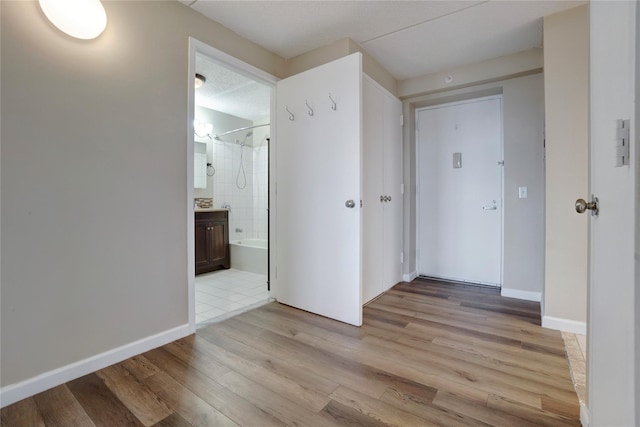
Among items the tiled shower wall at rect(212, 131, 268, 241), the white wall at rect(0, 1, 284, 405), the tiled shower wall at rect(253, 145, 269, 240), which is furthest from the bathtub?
the white wall at rect(0, 1, 284, 405)

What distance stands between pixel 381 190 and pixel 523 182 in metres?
1.36

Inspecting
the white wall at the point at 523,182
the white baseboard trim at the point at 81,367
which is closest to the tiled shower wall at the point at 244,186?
the white baseboard trim at the point at 81,367

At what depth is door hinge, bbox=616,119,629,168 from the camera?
2.34 ft

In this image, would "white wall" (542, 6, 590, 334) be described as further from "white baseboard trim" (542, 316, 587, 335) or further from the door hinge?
the door hinge

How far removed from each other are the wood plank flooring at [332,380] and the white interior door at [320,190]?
305 millimetres

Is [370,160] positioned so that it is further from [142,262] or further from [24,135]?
[24,135]

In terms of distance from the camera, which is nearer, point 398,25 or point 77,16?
point 77,16

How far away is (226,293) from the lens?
10.3 feet

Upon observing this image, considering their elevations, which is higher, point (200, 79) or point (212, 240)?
point (200, 79)

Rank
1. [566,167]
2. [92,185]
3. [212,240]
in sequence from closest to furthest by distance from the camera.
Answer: [92,185]
[566,167]
[212,240]

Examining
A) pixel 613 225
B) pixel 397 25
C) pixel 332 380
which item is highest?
pixel 397 25

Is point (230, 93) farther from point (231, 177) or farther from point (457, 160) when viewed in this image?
point (457, 160)

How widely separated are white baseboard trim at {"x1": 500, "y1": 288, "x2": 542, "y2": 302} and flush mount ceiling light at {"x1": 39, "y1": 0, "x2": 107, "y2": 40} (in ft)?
12.5

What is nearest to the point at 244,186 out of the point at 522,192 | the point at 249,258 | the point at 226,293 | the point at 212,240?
the point at 212,240
